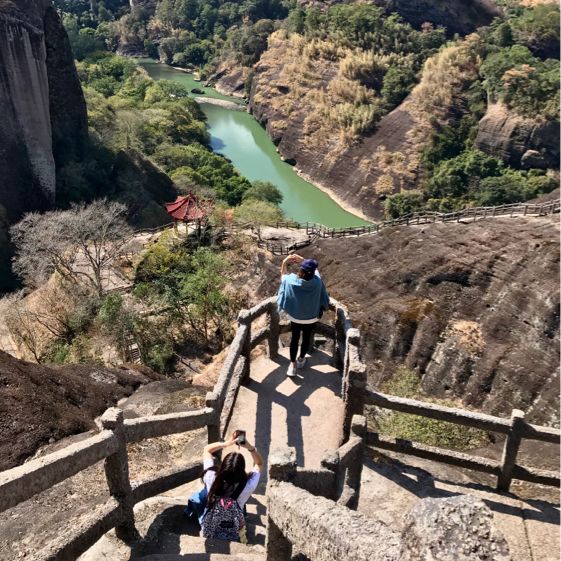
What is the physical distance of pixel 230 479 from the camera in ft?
15.8

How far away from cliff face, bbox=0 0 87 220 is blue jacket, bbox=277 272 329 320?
28.9 m

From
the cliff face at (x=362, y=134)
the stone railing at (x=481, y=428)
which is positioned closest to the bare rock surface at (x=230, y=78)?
the cliff face at (x=362, y=134)

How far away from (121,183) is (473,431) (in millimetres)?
A: 33764

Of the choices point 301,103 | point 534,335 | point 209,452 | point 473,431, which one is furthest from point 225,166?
point 209,452

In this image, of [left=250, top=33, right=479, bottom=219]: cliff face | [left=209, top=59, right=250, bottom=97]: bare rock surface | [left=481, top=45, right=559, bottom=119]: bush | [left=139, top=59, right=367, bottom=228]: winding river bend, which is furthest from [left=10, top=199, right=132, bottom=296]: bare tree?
[left=209, top=59, right=250, bottom=97]: bare rock surface

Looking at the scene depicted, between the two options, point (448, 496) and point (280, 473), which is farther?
point (448, 496)

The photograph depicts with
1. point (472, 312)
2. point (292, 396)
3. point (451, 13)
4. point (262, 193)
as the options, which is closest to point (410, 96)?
point (451, 13)

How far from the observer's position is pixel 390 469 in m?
6.62

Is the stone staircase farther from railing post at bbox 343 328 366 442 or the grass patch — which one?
the grass patch

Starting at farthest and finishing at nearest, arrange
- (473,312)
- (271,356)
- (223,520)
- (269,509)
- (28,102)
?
(28,102)
(473,312)
(271,356)
(223,520)
(269,509)

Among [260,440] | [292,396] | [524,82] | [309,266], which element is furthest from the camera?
[524,82]

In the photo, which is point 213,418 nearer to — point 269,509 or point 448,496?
point 269,509

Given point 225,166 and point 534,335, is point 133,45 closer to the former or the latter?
point 225,166

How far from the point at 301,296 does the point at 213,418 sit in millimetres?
2127
